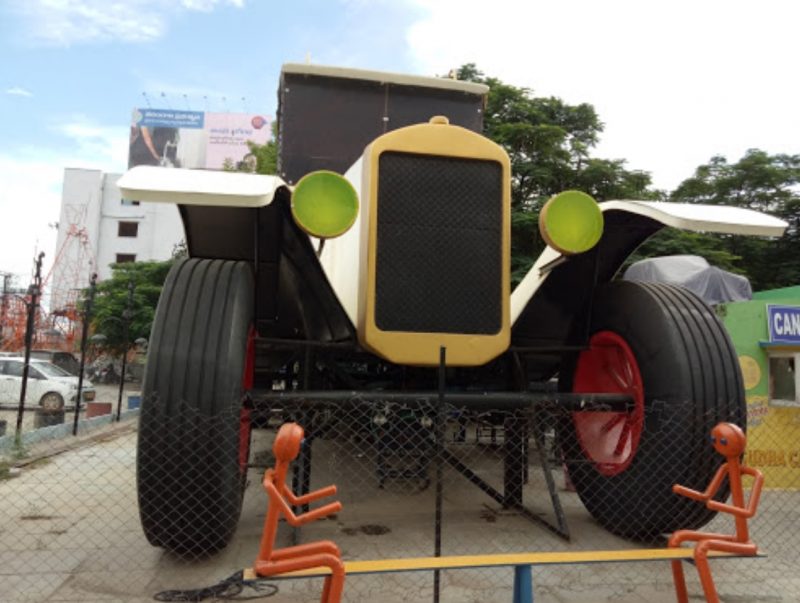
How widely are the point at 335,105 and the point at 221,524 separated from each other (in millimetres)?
3714

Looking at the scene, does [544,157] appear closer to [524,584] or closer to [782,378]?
[782,378]

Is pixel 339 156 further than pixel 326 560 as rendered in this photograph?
Yes

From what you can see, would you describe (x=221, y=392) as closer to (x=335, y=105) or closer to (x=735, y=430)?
(x=735, y=430)

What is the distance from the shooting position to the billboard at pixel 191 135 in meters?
58.2

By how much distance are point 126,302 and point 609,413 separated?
24803 mm

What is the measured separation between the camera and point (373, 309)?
11.9 ft

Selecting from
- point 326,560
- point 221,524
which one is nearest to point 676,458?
point 326,560

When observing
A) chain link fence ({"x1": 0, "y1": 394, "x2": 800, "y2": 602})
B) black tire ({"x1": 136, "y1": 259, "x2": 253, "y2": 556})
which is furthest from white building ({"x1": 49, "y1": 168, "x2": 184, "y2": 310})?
black tire ({"x1": 136, "y1": 259, "x2": 253, "y2": 556})

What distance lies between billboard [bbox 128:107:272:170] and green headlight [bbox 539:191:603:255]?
57.5m

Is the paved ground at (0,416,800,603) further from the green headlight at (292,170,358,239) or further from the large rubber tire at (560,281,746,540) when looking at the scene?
the green headlight at (292,170,358,239)

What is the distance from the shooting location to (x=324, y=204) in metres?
3.25

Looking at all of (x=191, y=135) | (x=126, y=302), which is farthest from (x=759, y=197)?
(x=191, y=135)

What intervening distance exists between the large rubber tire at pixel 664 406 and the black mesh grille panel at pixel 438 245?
103 cm

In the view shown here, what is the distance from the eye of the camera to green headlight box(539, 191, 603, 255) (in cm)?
357
